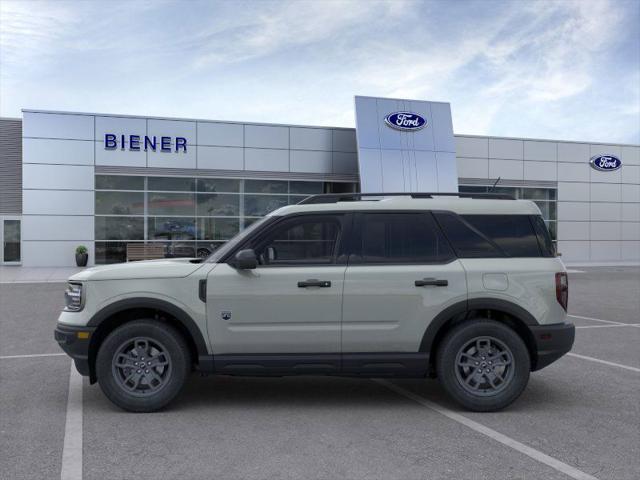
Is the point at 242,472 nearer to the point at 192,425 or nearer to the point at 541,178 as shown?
the point at 192,425

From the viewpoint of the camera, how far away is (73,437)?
456 cm

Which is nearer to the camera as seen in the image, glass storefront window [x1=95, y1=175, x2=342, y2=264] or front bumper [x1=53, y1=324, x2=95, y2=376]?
front bumper [x1=53, y1=324, x2=95, y2=376]

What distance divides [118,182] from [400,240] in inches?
928

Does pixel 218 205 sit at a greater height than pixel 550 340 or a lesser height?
greater

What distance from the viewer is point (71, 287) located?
5.39 metres

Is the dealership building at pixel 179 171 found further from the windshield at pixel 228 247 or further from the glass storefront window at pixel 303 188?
the windshield at pixel 228 247

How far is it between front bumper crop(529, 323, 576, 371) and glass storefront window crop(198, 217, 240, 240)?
Answer: 23219 mm

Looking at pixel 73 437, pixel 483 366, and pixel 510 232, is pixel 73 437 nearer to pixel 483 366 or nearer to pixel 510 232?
pixel 483 366

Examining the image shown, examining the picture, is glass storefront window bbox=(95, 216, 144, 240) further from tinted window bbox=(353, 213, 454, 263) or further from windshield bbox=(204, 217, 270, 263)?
tinted window bbox=(353, 213, 454, 263)

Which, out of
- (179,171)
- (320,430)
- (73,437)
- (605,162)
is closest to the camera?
(73,437)

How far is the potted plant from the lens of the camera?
25859 mm

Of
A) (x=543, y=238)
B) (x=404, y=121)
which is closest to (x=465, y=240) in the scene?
(x=543, y=238)

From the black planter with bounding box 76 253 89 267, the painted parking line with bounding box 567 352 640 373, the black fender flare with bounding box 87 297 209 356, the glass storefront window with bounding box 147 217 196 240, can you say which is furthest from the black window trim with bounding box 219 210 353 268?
the glass storefront window with bounding box 147 217 196 240

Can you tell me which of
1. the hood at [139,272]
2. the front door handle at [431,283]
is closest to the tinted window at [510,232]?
the front door handle at [431,283]
